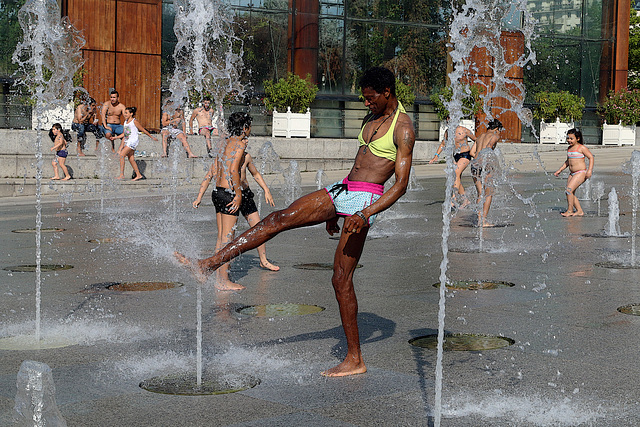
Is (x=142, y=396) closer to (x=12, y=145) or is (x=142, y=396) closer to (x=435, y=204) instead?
(x=435, y=204)

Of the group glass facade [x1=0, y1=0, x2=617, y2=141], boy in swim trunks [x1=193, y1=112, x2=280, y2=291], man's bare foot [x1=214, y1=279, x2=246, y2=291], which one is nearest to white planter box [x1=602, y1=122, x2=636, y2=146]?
glass facade [x1=0, y1=0, x2=617, y2=141]

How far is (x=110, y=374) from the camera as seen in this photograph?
18.8 ft

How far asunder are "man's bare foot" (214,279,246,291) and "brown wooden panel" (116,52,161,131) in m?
20.2

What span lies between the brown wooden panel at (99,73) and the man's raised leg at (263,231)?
22650mm

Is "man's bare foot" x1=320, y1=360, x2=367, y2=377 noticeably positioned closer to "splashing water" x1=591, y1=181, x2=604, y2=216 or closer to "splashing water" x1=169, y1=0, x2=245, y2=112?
"splashing water" x1=591, y1=181, x2=604, y2=216

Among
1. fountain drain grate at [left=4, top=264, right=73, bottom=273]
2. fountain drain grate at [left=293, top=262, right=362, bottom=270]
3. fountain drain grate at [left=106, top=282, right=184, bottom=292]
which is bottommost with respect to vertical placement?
fountain drain grate at [left=4, top=264, right=73, bottom=273]

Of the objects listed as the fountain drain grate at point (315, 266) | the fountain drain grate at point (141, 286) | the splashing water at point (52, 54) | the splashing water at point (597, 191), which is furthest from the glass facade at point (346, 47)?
the fountain drain grate at point (141, 286)

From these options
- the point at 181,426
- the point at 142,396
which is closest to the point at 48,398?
the point at 181,426

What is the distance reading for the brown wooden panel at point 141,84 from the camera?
28.1m

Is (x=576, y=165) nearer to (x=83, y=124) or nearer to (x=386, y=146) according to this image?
(x=386, y=146)

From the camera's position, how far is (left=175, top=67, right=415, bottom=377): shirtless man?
18.6 ft

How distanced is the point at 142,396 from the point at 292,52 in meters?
28.4

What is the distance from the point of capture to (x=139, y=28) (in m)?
28.5

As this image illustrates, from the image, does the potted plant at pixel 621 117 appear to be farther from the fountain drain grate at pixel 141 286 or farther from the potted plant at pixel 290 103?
the fountain drain grate at pixel 141 286
